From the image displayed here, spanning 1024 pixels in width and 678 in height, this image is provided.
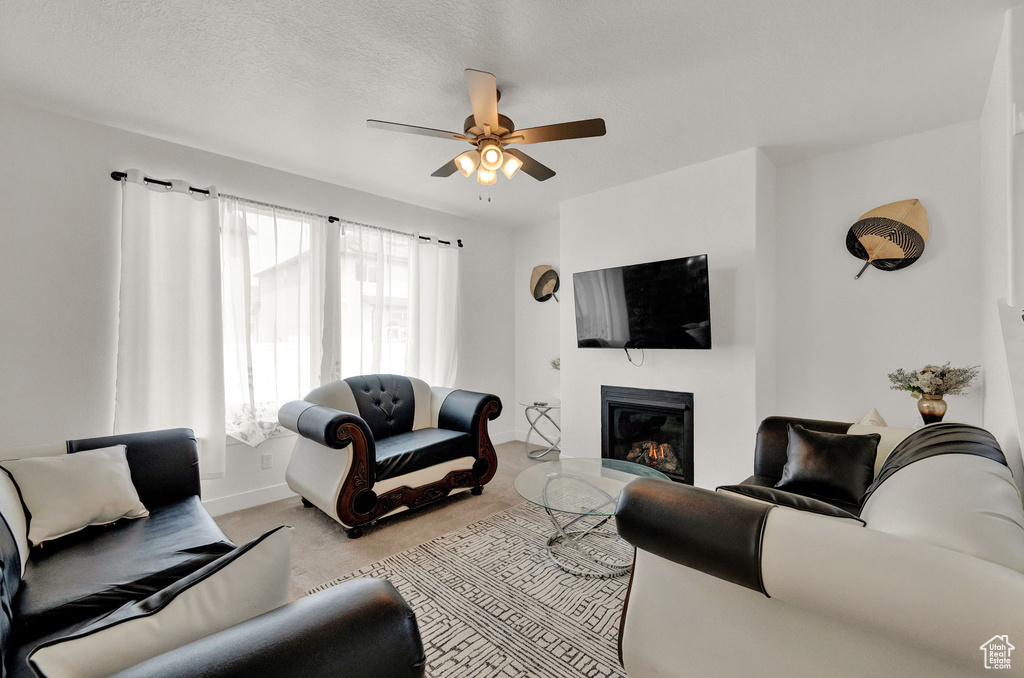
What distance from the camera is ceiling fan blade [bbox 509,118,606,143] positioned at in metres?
2.11

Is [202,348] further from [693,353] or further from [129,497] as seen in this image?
[693,353]

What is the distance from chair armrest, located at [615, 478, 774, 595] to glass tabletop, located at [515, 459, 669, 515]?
986 mm

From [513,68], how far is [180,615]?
2404 millimetres

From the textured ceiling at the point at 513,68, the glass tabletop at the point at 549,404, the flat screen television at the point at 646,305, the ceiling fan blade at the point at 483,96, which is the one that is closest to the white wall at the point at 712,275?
the flat screen television at the point at 646,305

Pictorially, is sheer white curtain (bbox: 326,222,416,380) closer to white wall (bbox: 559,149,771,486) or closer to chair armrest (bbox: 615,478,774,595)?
white wall (bbox: 559,149,771,486)

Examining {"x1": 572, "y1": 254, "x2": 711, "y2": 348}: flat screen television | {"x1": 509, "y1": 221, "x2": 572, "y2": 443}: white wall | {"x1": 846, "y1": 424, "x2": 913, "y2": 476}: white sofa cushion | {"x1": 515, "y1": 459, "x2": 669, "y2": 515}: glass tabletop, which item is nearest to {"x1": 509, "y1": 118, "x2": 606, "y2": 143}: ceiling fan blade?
{"x1": 572, "y1": 254, "x2": 711, "y2": 348}: flat screen television

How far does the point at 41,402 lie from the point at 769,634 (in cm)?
371

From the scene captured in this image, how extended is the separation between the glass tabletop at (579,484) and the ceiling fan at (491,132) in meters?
1.77

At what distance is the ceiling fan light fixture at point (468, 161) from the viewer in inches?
91.9

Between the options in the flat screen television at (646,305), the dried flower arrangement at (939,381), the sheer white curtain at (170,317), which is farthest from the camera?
the flat screen television at (646,305)

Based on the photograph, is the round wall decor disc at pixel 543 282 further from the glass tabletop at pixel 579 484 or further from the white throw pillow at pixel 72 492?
the white throw pillow at pixel 72 492

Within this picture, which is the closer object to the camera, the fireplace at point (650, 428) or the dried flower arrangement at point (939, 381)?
the dried flower arrangement at point (939, 381)

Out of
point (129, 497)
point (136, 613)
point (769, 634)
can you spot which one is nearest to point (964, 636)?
point (769, 634)

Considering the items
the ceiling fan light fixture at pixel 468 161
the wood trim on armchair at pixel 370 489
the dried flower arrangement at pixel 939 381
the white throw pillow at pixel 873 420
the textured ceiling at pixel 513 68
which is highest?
the textured ceiling at pixel 513 68
